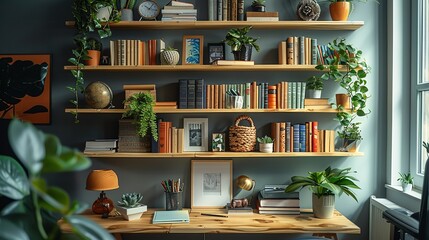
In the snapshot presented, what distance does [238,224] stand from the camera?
2699 mm

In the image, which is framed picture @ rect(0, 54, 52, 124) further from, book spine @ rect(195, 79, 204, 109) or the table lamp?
book spine @ rect(195, 79, 204, 109)

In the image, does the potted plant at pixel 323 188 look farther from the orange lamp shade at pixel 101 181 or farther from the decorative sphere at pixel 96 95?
the decorative sphere at pixel 96 95

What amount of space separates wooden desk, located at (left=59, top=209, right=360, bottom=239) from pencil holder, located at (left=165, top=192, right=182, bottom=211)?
212 mm

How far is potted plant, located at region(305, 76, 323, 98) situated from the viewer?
121 inches

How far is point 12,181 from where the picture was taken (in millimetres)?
757

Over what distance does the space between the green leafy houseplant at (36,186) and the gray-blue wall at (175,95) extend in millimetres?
2445

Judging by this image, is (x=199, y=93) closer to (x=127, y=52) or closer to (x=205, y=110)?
(x=205, y=110)

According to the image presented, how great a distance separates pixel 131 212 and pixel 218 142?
2.75 feet

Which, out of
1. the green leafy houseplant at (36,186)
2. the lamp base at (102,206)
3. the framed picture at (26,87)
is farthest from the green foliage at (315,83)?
the green leafy houseplant at (36,186)

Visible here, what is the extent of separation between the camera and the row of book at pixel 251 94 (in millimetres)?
3064

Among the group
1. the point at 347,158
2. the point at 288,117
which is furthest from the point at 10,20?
the point at 347,158

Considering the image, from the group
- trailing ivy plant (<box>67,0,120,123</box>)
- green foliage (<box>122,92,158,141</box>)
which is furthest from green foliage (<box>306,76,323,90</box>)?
trailing ivy plant (<box>67,0,120,123</box>)

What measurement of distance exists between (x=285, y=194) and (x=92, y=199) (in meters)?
1.54

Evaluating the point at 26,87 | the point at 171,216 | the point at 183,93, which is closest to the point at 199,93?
the point at 183,93
